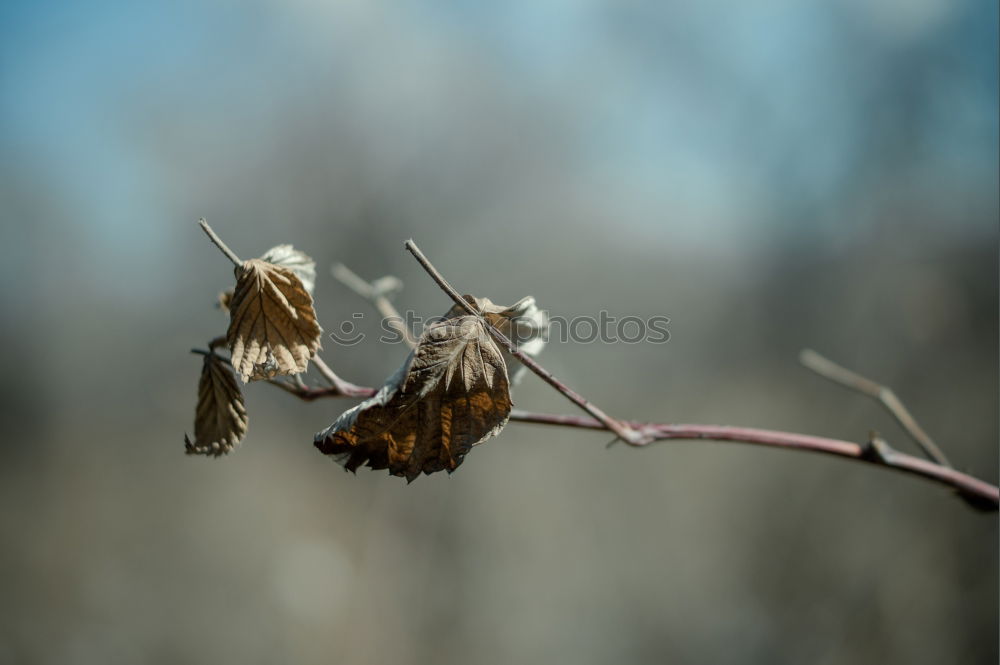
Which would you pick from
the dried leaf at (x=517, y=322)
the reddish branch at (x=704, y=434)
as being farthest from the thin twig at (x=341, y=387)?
the dried leaf at (x=517, y=322)

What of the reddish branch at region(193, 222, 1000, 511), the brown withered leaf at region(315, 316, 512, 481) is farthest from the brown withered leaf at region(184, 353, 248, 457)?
the brown withered leaf at region(315, 316, 512, 481)

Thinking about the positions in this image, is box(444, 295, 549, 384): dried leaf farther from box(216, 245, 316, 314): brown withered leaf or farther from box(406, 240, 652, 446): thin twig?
box(216, 245, 316, 314): brown withered leaf

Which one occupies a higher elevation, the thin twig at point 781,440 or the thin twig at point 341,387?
the thin twig at point 341,387

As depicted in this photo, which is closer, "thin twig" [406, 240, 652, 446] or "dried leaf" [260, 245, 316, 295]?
"thin twig" [406, 240, 652, 446]

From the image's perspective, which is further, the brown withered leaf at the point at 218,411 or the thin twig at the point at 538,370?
the brown withered leaf at the point at 218,411

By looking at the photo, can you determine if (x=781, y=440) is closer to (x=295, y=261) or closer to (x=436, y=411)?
(x=436, y=411)

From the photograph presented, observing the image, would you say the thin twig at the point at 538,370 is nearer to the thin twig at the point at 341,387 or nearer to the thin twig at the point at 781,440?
the thin twig at the point at 781,440

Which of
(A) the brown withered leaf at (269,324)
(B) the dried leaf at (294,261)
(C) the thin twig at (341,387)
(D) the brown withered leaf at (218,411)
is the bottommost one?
(D) the brown withered leaf at (218,411)
